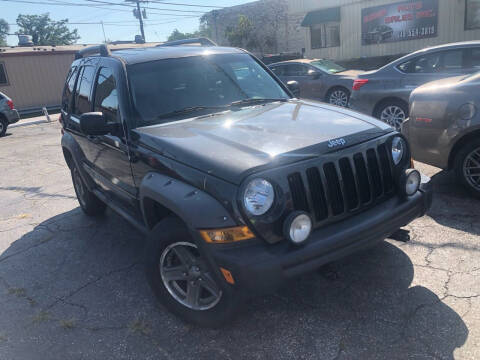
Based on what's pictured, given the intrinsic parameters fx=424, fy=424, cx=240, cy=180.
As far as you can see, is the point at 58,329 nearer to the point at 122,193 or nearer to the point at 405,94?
the point at 122,193

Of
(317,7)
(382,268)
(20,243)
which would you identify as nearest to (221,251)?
(382,268)

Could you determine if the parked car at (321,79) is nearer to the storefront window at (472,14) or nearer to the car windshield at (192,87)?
the car windshield at (192,87)

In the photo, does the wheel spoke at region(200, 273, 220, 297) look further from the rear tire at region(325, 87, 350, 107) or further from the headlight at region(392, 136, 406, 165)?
the rear tire at region(325, 87, 350, 107)

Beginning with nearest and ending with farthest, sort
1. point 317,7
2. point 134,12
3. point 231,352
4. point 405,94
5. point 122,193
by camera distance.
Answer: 1. point 231,352
2. point 122,193
3. point 405,94
4. point 317,7
5. point 134,12

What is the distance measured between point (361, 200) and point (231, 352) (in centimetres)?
133

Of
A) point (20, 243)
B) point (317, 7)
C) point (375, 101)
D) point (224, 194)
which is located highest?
point (317, 7)

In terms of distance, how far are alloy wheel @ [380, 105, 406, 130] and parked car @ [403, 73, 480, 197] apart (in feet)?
9.93

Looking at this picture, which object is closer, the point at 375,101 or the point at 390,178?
the point at 390,178

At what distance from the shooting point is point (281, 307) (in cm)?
315

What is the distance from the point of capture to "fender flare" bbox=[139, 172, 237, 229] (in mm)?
2490

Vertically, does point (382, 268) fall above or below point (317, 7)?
below

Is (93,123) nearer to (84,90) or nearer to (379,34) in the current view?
(84,90)

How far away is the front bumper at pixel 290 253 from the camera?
7.91 feet

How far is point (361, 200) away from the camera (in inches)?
114
